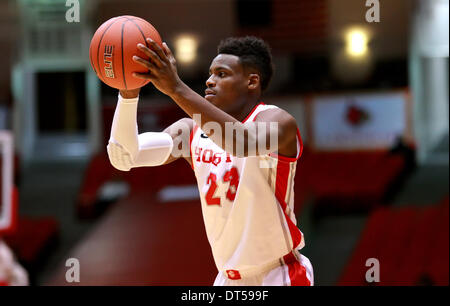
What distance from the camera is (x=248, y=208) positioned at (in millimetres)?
2578

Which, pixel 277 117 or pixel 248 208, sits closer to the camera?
pixel 277 117

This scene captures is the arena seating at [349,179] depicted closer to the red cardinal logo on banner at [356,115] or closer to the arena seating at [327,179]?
the arena seating at [327,179]

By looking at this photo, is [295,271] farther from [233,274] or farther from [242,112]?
[242,112]

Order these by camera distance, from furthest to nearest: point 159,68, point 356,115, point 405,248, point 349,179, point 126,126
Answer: point 356,115 → point 349,179 → point 405,248 → point 126,126 → point 159,68

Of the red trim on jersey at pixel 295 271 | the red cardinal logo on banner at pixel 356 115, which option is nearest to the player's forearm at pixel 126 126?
the red trim on jersey at pixel 295 271

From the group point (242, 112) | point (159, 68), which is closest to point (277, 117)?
point (242, 112)

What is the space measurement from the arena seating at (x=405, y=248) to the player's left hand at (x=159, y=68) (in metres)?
4.06

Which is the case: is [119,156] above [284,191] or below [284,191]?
above

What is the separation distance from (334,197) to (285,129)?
22.6 ft

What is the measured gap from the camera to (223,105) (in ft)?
8.73

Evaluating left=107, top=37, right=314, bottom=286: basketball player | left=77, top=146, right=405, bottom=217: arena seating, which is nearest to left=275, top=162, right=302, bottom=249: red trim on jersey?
left=107, top=37, right=314, bottom=286: basketball player

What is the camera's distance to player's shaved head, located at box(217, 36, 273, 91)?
2707mm

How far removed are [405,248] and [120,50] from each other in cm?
531

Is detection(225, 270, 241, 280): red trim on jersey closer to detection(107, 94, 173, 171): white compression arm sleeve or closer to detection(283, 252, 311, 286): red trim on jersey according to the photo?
detection(283, 252, 311, 286): red trim on jersey
